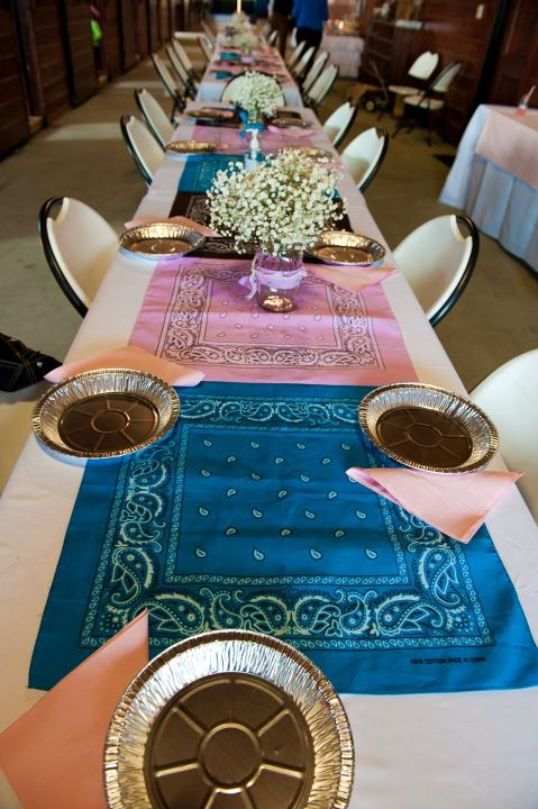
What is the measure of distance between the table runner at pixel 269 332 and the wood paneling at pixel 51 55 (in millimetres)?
4998

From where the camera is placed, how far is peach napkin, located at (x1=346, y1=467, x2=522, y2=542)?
0.74 m

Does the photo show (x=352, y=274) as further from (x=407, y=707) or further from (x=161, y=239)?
(x=407, y=707)

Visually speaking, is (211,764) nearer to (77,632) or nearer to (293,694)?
(293,694)

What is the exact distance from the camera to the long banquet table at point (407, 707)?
0.51 meters

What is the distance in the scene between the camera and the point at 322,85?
14.4 feet

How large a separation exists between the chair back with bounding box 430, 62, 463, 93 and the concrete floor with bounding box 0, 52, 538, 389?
1.75 ft

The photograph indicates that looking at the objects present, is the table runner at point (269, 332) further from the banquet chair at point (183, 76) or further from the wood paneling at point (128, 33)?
the wood paneling at point (128, 33)

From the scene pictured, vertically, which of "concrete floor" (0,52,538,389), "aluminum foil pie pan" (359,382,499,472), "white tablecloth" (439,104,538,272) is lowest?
"concrete floor" (0,52,538,389)

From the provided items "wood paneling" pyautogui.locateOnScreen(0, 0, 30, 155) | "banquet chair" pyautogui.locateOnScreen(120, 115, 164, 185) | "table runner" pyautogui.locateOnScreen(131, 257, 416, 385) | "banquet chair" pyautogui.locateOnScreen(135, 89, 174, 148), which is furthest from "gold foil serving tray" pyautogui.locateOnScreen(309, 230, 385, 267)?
"wood paneling" pyautogui.locateOnScreen(0, 0, 30, 155)

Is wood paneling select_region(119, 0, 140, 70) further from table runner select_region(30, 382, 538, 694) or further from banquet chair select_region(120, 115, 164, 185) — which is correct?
table runner select_region(30, 382, 538, 694)

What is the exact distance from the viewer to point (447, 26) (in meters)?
5.81

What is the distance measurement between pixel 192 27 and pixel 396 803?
61.0ft

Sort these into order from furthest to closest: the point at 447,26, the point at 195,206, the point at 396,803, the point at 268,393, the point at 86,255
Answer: the point at 447,26, the point at 195,206, the point at 86,255, the point at 268,393, the point at 396,803

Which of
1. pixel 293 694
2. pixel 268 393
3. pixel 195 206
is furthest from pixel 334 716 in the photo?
pixel 195 206
